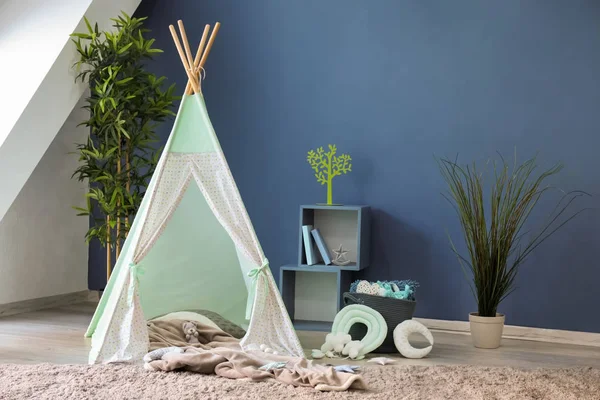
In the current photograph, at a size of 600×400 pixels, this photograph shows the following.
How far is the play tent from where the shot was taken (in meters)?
3.54

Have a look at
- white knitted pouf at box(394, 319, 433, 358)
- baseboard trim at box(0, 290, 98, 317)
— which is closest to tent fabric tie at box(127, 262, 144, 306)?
white knitted pouf at box(394, 319, 433, 358)

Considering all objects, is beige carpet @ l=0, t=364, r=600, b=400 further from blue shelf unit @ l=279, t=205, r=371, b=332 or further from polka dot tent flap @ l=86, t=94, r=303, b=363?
blue shelf unit @ l=279, t=205, r=371, b=332

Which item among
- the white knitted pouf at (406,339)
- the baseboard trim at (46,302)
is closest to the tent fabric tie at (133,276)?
the white knitted pouf at (406,339)

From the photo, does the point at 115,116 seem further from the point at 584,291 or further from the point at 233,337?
the point at 584,291

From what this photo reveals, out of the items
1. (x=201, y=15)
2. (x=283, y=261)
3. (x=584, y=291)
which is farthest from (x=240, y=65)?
(x=584, y=291)

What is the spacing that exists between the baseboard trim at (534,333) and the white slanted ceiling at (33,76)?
245 centimetres

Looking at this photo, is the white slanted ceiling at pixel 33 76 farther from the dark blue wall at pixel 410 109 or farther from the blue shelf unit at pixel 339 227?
the blue shelf unit at pixel 339 227

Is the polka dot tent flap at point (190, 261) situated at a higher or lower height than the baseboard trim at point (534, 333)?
higher

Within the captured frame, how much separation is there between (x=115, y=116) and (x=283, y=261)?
134 cm

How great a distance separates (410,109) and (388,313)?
132 centimetres

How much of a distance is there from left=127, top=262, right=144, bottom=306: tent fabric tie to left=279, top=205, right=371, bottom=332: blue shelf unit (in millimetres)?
1114

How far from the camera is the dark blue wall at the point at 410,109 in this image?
Answer: 4.28m

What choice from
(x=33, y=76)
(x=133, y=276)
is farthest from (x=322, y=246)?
(x=33, y=76)

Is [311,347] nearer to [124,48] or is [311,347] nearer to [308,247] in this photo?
[308,247]
